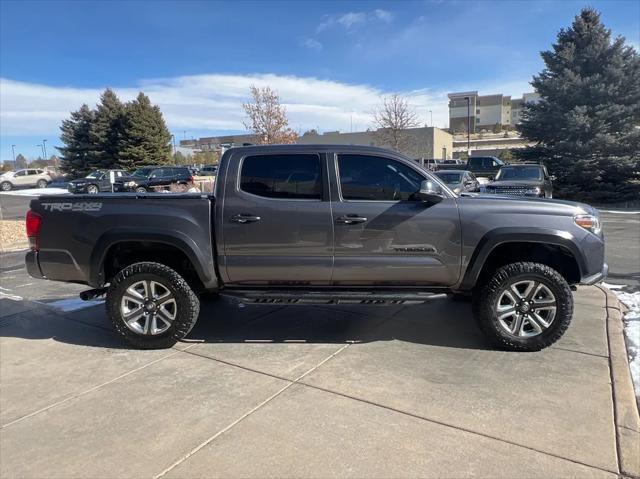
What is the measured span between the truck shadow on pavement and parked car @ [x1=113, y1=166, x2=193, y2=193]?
22.1m

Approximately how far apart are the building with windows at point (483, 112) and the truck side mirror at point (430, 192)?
108258mm

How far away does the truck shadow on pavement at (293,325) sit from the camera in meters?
4.79

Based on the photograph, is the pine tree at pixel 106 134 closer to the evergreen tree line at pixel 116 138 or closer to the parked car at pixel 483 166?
the evergreen tree line at pixel 116 138

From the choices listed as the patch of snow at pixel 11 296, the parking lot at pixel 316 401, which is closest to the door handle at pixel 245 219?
the parking lot at pixel 316 401

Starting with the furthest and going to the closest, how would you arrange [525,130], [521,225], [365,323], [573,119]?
[525,130] < [573,119] < [365,323] < [521,225]

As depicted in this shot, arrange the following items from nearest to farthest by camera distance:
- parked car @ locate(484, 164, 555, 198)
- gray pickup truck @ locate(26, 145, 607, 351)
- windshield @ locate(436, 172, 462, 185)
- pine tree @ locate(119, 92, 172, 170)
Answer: gray pickup truck @ locate(26, 145, 607, 351)
parked car @ locate(484, 164, 555, 198)
windshield @ locate(436, 172, 462, 185)
pine tree @ locate(119, 92, 172, 170)

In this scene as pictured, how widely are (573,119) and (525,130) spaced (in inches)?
106

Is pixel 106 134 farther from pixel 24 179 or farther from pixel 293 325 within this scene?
pixel 293 325

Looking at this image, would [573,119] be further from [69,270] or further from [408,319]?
[69,270]

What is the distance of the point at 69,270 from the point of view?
4.66 meters

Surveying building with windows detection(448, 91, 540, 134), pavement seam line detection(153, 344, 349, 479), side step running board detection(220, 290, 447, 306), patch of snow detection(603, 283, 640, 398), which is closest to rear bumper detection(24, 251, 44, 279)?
side step running board detection(220, 290, 447, 306)

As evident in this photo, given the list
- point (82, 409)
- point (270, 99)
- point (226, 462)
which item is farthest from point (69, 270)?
point (270, 99)

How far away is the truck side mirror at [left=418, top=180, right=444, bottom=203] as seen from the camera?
4168mm

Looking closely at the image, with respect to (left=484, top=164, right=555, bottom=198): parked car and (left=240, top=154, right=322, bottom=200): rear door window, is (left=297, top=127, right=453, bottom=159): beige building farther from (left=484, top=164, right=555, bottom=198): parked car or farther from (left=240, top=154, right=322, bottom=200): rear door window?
(left=240, top=154, right=322, bottom=200): rear door window
